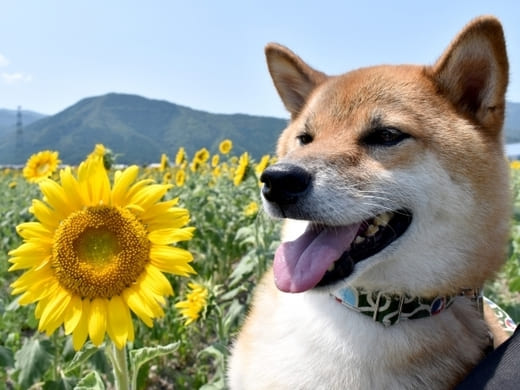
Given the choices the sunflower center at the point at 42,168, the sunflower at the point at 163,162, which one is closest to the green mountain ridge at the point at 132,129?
the sunflower at the point at 163,162

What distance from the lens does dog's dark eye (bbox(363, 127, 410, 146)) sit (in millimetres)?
2090

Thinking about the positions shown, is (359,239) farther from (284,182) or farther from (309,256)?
(284,182)

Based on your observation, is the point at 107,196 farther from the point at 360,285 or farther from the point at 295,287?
the point at 360,285

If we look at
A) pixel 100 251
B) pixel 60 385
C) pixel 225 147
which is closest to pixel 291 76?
pixel 100 251

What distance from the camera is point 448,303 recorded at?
6.57ft

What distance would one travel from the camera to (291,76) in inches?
113

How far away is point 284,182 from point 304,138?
2.03ft

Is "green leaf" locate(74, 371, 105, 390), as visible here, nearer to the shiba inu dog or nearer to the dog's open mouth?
the shiba inu dog

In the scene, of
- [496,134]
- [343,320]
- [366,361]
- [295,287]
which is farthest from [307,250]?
[496,134]

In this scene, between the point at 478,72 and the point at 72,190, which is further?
the point at 478,72

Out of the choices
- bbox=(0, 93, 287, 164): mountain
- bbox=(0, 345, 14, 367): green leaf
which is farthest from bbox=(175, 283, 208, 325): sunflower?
bbox=(0, 93, 287, 164): mountain

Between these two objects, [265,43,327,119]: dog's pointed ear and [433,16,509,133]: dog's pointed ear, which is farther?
[265,43,327,119]: dog's pointed ear

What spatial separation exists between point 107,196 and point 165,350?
68 centimetres

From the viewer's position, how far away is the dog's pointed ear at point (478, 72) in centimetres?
194
